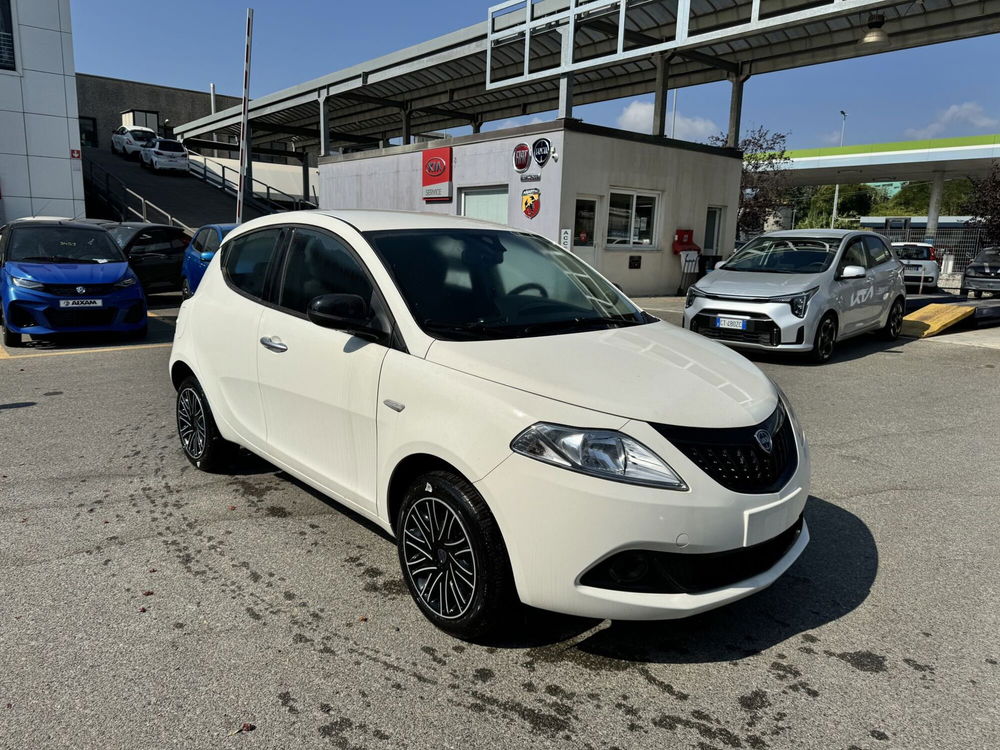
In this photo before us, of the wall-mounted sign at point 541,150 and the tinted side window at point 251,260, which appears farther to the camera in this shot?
the wall-mounted sign at point 541,150

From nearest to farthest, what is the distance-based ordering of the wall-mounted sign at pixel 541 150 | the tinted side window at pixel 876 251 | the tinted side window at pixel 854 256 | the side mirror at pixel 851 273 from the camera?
the side mirror at pixel 851 273 → the tinted side window at pixel 854 256 → the tinted side window at pixel 876 251 → the wall-mounted sign at pixel 541 150

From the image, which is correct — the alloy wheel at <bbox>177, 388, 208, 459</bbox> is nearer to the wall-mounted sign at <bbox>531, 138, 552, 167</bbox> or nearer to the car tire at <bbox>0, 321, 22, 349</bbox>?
the car tire at <bbox>0, 321, 22, 349</bbox>

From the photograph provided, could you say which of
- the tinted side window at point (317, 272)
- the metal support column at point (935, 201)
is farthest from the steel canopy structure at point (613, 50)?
the metal support column at point (935, 201)

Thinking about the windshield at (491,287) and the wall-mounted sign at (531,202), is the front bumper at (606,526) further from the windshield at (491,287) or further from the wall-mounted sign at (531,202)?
the wall-mounted sign at (531,202)

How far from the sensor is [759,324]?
920 cm

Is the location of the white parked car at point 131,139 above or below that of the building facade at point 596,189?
above

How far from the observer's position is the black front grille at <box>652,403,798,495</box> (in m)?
2.66

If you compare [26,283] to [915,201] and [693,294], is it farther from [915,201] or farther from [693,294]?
[915,201]

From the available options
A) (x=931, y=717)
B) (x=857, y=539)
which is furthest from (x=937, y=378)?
(x=931, y=717)

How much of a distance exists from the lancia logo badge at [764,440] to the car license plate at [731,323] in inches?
266

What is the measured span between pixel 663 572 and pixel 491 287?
5.41ft

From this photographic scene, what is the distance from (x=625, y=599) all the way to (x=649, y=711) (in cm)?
39

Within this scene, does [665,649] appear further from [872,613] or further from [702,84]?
[702,84]

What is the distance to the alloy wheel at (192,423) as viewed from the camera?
477 cm
